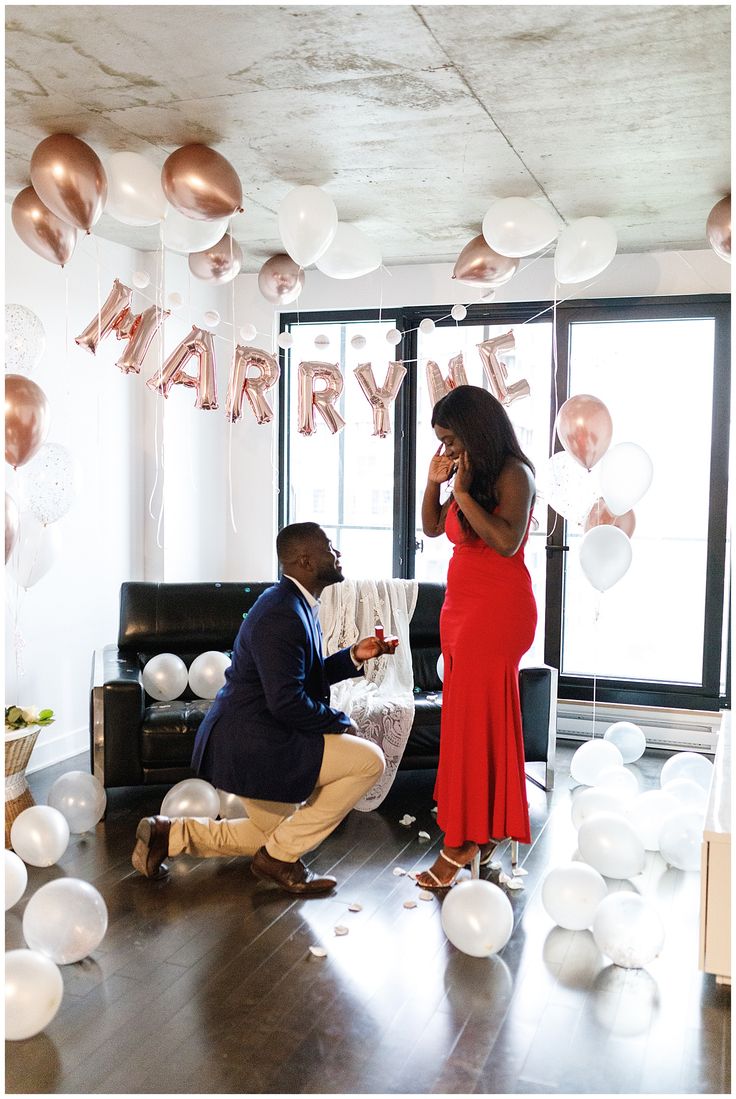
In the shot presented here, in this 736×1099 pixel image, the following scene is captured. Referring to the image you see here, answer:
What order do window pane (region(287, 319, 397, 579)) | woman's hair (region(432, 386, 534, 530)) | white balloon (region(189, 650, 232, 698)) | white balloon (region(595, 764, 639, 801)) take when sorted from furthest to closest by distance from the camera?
window pane (region(287, 319, 397, 579)), white balloon (region(189, 650, 232, 698)), white balloon (region(595, 764, 639, 801)), woman's hair (region(432, 386, 534, 530))

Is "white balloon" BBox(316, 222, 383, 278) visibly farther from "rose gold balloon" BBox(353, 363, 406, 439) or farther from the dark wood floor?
the dark wood floor

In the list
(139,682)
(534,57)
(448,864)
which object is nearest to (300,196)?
(534,57)

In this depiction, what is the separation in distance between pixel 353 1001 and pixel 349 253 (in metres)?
2.86

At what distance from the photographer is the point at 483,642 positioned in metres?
3.06

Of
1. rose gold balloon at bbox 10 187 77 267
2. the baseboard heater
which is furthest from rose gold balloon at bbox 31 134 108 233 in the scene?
the baseboard heater

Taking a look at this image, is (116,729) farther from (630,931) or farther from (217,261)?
(630,931)

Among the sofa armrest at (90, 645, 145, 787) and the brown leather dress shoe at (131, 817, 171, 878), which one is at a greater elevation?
the sofa armrest at (90, 645, 145, 787)

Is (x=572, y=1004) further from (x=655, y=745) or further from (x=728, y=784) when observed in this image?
(x=655, y=745)

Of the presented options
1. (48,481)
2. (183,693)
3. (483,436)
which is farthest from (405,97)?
(183,693)

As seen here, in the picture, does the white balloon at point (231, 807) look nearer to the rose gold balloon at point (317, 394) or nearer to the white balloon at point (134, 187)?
the rose gold balloon at point (317, 394)

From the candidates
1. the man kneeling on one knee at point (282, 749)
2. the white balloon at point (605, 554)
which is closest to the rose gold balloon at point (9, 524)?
the man kneeling on one knee at point (282, 749)

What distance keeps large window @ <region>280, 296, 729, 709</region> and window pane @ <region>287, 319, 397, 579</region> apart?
0.01m

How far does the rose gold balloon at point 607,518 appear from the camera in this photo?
14.6ft

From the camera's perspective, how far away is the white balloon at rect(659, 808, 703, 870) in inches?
127
